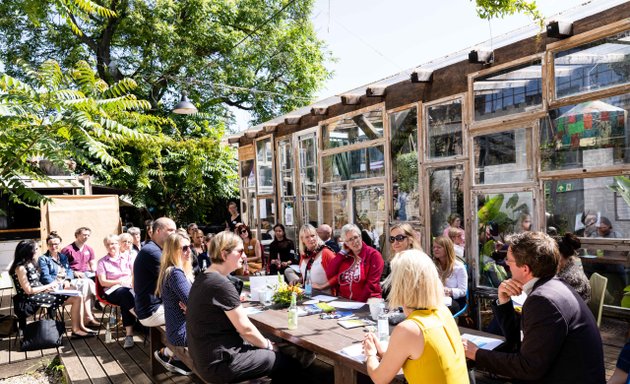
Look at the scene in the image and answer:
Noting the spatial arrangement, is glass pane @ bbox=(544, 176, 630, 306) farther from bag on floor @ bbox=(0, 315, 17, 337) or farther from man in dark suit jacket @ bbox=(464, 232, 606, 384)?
bag on floor @ bbox=(0, 315, 17, 337)

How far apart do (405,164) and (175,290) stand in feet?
13.3

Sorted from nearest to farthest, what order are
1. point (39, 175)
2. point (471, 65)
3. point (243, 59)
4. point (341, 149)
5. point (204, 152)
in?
1. point (39, 175)
2. point (471, 65)
3. point (341, 149)
4. point (204, 152)
5. point (243, 59)

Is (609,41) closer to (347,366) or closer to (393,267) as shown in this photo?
(393,267)

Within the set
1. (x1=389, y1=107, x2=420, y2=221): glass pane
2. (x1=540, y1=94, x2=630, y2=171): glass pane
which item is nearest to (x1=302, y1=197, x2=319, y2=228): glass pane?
(x1=389, y1=107, x2=420, y2=221): glass pane

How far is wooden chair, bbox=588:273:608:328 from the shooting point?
158 inches

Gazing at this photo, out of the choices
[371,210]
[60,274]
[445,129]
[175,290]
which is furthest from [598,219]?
[60,274]

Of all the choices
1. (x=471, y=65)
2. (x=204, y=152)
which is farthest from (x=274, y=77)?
(x=471, y=65)

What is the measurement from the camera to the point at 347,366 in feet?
9.20

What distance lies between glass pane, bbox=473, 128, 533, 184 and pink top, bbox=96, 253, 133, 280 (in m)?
4.76

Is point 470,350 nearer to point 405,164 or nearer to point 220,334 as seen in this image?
point 220,334

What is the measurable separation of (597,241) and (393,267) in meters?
3.07

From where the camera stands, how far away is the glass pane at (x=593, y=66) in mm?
4141

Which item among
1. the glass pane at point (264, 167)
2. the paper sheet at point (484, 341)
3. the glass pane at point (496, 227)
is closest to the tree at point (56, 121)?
the paper sheet at point (484, 341)

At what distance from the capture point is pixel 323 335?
126 inches
